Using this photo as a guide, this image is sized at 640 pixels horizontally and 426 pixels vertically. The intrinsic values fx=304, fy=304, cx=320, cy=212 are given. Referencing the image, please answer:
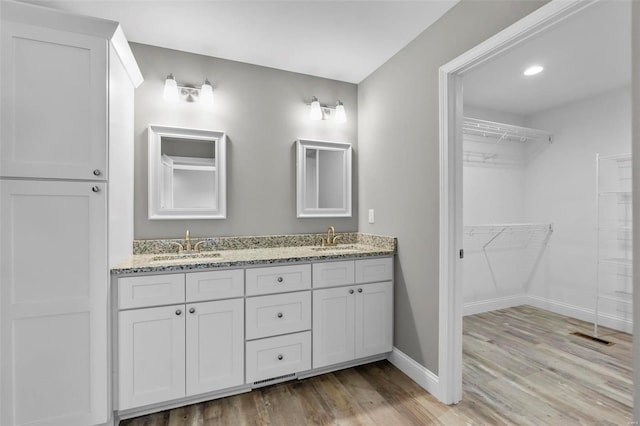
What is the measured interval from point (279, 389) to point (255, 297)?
665 millimetres

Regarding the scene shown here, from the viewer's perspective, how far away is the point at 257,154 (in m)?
2.58

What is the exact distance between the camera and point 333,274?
218 centimetres

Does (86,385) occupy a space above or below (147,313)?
below

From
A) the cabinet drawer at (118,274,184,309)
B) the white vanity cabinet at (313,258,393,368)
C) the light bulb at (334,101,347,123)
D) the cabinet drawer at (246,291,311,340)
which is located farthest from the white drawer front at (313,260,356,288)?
the light bulb at (334,101,347,123)

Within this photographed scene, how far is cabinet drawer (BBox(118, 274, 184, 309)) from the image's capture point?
5.55ft

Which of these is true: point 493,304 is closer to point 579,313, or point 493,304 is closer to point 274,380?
point 579,313

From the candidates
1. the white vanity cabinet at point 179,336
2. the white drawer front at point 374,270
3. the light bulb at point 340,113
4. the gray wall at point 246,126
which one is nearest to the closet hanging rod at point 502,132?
the light bulb at point 340,113

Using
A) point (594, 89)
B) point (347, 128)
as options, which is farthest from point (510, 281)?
point (347, 128)

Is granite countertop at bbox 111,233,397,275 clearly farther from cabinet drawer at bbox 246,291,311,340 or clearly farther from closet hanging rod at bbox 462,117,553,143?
closet hanging rod at bbox 462,117,553,143

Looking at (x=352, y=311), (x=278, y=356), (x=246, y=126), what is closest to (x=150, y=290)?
(x=278, y=356)

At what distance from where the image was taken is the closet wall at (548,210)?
3270mm

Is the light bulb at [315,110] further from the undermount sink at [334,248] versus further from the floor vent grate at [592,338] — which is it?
the floor vent grate at [592,338]

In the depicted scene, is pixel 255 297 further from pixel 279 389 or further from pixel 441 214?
pixel 441 214

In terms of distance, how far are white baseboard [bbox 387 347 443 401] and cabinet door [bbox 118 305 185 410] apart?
4.94ft
